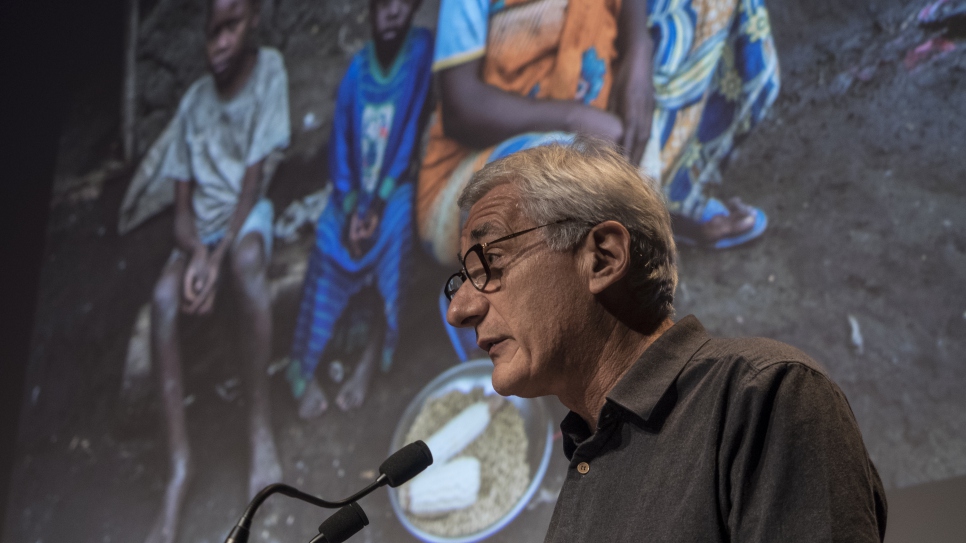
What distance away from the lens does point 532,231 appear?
45.1 inches

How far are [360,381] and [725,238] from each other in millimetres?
1279

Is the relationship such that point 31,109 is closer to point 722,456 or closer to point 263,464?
point 263,464

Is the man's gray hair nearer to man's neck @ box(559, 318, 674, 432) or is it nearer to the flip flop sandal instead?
man's neck @ box(559, 318, 674, 432)

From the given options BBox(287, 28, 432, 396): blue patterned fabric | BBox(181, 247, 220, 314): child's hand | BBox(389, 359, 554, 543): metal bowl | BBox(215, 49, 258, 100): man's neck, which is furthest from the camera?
BBox(215, 49, 258, 100): man's neck

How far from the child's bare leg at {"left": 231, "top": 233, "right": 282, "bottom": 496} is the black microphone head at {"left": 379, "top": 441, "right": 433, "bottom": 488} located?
1620 mm

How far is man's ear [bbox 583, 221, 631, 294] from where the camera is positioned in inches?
43.0

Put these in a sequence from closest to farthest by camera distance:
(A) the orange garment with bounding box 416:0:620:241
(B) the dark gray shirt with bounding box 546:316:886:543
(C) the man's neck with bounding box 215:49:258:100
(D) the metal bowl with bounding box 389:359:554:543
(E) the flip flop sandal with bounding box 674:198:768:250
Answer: (B) the dark gray shirt with bounding box 546:316:886:543, (E) the flip flop sandal with bounding box 674:198:768:250, (D) the metal bowl with bounding box 389:359:554:543, (A) the orange garment with bounding box 416:0:620:241, (C) the man's neck with bounding box 215:49:258:100

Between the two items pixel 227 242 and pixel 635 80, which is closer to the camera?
pixel 635 80

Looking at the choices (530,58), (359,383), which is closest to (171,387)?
(359,383)

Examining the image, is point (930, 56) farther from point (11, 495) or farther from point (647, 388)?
point (11, 495)

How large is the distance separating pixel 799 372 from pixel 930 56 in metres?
1.50

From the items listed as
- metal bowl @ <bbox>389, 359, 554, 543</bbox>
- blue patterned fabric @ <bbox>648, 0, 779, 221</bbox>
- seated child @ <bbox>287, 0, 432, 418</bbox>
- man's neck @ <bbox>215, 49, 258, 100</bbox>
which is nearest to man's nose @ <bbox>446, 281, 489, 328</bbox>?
metal bowl @ <bbox>389, 359, 554, 543</bbox>

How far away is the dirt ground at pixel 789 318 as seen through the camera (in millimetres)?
1784

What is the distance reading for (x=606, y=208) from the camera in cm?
112
